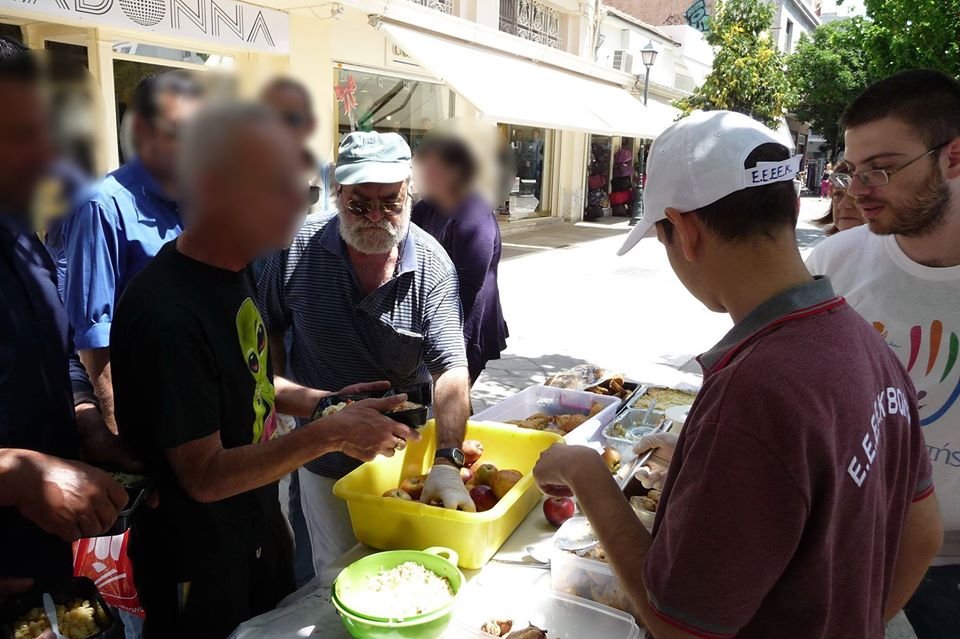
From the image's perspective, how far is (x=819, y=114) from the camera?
123 ft

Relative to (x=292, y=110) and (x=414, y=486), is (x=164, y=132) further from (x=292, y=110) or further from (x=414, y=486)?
(x=414, y=486)

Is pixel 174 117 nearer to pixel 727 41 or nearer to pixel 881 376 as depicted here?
pixel 881 376

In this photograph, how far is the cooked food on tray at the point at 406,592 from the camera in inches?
55.3

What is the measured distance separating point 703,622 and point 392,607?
0.71 meters

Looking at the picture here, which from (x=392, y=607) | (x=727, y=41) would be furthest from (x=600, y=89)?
(x=392, y=607)

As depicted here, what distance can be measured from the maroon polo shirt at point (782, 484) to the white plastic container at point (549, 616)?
533 mm

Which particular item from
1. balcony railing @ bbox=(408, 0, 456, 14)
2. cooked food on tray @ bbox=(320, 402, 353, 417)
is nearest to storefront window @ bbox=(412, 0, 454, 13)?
balcony railing @ bbox=(408, 0, 456, 14)

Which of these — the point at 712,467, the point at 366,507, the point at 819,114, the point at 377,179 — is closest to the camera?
the point at 712,467

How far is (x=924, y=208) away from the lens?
6.10 ft

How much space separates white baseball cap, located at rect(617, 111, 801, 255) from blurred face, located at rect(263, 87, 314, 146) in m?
0.55

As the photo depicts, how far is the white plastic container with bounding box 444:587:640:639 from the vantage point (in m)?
1.49

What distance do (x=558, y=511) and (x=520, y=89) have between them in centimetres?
1003

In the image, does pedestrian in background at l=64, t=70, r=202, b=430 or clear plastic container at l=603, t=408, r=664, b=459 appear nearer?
pedestrian in background at l=64, t=70, r=202, b=430

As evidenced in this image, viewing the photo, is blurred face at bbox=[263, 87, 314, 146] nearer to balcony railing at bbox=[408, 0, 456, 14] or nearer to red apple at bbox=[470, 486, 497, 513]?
red apple at bbox=[470, 486, 497, 513]
